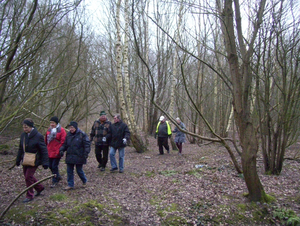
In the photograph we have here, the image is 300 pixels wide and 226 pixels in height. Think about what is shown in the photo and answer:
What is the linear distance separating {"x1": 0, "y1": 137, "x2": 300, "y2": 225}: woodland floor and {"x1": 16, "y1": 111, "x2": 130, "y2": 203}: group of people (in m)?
0.36

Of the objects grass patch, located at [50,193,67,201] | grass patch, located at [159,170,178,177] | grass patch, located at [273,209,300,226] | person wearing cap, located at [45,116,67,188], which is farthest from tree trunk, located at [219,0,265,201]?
person wearing cap, located at [45,116,67,188]

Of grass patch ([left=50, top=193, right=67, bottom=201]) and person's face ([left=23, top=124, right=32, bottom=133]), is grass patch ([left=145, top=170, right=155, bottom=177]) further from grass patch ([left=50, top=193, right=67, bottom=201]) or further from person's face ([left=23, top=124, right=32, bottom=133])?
person's face ([left=23, top=124, right=32, bottom=133])

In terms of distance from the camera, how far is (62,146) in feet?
19.2

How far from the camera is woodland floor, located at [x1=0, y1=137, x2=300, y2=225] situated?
4516 mm

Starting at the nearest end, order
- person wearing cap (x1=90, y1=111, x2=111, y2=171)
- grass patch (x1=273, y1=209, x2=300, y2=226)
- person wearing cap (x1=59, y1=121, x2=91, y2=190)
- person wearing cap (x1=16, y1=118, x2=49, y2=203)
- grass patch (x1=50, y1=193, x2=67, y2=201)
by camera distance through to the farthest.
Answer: grass patch (x1=273, y1=209, x2=300, y2=226) → person wearing cap (x1=16, y1=118, x2=49, y2=203) → grass patch (x1=50, y1=193, x2=67, y2=201) → person wearing cap (x1=59, y1=121, x2=91, y2=190) → person wearing cap (x1=90, y1=111, x2=111, y2=171)

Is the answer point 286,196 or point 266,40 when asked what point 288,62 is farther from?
point 286,196

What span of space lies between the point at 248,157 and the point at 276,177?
265cm

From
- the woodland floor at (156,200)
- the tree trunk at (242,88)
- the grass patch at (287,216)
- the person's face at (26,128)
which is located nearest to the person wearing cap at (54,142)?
the woodland floor at (156,200)

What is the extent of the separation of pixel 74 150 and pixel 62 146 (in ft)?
1.18

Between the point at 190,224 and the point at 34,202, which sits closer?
the point at 190,224

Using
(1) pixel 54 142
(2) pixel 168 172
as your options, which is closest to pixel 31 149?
(1) pixel 54 142

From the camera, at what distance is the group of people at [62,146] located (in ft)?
16.3

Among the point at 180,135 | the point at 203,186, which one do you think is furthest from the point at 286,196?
the point at 180,135

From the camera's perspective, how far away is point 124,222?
4.52m
